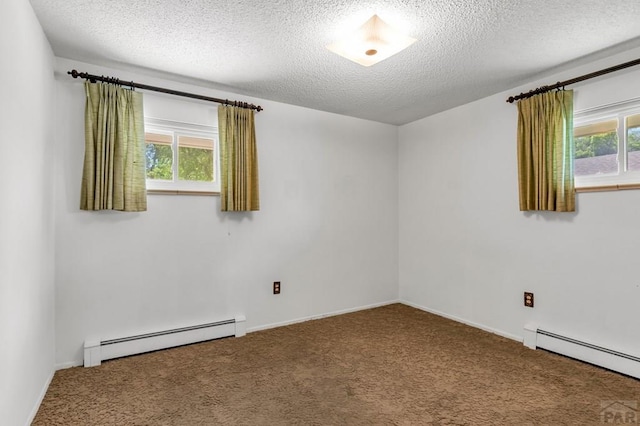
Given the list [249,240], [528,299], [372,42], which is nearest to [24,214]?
[249,240]

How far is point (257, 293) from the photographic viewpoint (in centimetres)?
332

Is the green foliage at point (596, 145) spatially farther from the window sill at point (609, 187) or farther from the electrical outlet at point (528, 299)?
the electrical outlet at point (528, 299)

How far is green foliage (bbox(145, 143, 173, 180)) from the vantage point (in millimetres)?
2871

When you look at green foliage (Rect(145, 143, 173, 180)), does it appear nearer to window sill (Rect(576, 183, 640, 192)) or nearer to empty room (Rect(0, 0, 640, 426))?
empty room (Rect(0, 0, 640, 426))

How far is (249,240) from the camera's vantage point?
129 inches

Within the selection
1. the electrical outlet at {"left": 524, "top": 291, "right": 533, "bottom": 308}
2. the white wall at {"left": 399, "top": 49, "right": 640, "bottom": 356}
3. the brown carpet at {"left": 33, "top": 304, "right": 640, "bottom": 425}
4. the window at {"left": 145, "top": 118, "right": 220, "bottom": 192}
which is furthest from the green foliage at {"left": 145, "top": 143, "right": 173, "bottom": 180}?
the electrical outlet at {"left": 524, "top": 291, "right": 533, "bottom": 308}

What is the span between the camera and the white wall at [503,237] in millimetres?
2422

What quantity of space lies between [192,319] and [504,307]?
288cm

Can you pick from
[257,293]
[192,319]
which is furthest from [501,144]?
[192,319]

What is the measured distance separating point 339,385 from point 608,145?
2.67 meters

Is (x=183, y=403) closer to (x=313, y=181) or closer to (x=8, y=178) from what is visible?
(x=8, y=178)

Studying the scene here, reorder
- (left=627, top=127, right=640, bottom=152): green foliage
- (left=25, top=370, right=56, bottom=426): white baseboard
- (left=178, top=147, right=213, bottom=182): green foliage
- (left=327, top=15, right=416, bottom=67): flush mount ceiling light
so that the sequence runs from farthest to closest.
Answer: (left=178, top=147, right=213, bottom=182): green foliage → (left=627, top=127, right=640, bottom=152): green foliage → (left=327, top=15, right=416, bottom=67): flush mount ceiling light → (left=25, top=370, right=56, bottom=426): white baseboard

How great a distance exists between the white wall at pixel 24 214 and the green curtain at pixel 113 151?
0.77ft

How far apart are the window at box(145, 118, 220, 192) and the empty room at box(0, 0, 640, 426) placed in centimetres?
2
